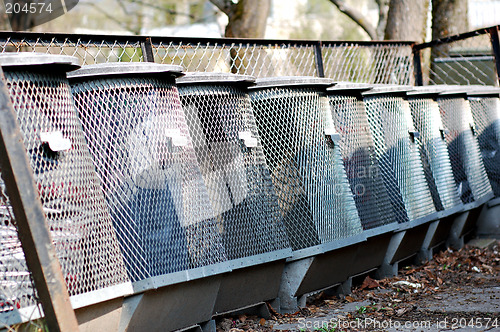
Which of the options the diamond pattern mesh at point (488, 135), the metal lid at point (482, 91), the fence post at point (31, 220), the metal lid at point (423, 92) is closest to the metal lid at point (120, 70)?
the fence post at point (31, 220)

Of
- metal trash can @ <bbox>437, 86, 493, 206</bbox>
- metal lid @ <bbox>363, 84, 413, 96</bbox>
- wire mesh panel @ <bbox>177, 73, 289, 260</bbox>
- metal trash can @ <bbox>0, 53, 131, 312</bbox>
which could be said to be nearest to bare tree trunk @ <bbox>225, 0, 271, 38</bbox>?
metal trash can @ <bbox>437, 86, 493, 206</bbox>

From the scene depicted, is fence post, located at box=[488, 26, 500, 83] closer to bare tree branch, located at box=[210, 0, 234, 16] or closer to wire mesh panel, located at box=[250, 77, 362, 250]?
wire mesh panel, located at box=[250, 77, 362, 250]

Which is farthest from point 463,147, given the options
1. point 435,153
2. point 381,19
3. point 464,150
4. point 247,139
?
point 381,19

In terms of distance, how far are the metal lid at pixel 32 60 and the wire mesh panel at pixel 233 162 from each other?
1.12 metres

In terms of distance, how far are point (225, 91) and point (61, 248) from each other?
1881mm

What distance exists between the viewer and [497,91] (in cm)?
961

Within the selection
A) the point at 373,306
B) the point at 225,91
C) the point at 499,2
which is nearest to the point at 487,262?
the point at 373,306

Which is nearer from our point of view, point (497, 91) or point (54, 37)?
point (54, 37)

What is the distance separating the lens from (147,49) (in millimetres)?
5762

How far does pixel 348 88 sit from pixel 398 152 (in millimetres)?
1047

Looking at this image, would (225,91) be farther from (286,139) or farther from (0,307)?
(0,307)

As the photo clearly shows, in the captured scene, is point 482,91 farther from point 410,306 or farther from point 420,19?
point 420,19

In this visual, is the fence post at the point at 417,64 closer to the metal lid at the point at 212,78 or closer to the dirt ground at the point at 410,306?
the dirt ground at the point at 410,306

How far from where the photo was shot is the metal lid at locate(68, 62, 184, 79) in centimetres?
403
